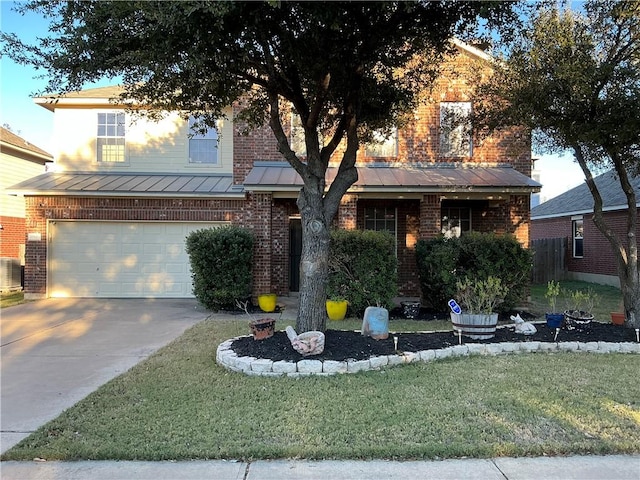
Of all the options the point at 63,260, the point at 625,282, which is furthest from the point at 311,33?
the point at 63,260

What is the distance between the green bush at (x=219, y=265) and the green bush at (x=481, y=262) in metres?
4.56

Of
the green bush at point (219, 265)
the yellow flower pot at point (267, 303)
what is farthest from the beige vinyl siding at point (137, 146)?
the yellow flower pot at point (267, 303)

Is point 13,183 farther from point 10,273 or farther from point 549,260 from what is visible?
point 549,260

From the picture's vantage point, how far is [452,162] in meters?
13.5

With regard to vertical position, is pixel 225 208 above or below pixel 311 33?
below

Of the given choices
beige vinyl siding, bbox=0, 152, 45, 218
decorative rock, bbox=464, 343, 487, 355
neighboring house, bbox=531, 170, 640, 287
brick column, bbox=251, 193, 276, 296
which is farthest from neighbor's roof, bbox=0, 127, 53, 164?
neighboring house, bbox=531, 170, 640, 287

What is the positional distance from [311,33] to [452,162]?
8.50 m

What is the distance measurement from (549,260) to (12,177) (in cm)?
2291

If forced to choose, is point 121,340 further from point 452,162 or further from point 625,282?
point 452,162

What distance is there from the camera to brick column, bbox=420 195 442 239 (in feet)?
40.1

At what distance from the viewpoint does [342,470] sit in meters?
3.39

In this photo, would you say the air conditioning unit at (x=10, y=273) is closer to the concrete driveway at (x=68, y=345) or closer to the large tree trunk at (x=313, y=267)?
the concrete driveway at (x=68, y=345)

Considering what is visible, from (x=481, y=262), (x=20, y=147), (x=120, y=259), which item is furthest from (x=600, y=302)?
(x=20, y=147)

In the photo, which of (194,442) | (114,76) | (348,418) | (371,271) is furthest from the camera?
(371,271)
